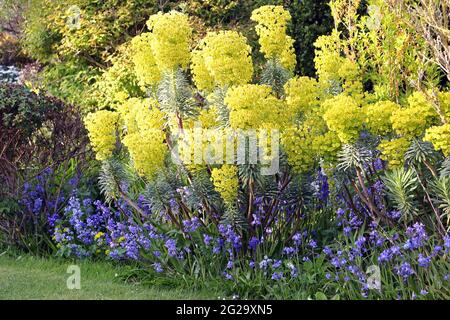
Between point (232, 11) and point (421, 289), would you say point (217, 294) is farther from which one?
point (232, 11)

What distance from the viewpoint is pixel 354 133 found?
4352 mm

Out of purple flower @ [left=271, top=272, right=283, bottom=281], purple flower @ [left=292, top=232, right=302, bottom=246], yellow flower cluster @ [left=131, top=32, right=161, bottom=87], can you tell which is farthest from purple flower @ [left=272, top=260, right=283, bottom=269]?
yellow flower cluster @ [left=131, top=32, right=161, bottom=87]

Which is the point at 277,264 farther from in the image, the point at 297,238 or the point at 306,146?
the point at 306,146

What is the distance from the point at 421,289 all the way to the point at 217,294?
4.01 feet

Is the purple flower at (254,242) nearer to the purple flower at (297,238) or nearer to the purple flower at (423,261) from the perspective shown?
the purple flower at (297,238)

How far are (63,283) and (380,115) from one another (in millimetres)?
2324

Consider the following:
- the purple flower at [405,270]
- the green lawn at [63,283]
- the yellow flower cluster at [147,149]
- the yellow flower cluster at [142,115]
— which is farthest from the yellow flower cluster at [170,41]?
the purple flower at [405,270]

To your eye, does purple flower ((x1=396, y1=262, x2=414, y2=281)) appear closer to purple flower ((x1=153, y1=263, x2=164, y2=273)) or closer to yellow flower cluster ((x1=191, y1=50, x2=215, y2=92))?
purple flower ((x1=153, y1=263, x2=164, y2=273))

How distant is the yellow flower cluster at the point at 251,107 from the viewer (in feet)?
14.1

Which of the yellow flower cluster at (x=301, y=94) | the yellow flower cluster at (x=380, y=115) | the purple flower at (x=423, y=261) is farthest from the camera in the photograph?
the yellow flower cluster at (x=301, y=94)

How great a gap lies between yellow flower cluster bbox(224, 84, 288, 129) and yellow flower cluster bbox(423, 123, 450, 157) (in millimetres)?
917

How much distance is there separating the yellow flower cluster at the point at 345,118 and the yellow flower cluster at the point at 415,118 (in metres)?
0.21

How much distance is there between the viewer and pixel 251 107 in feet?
14.2
